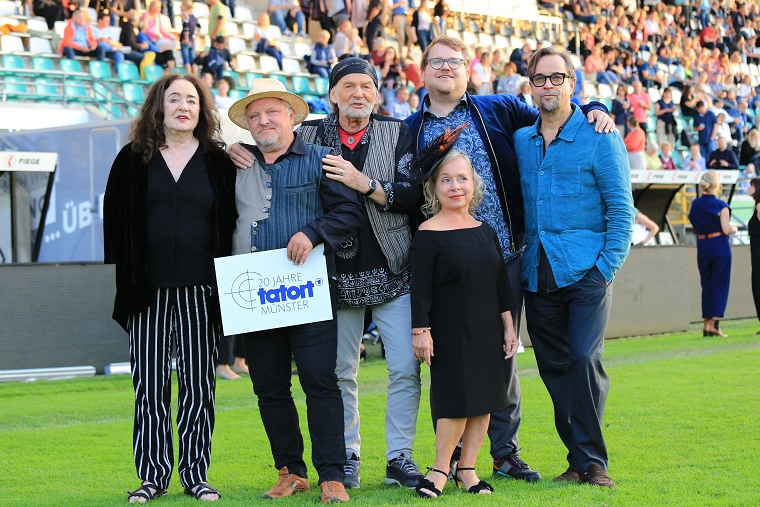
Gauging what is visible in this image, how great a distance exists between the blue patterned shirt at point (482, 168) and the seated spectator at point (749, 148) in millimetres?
20084

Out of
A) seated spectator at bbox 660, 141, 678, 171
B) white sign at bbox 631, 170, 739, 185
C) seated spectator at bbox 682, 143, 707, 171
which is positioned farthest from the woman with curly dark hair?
seated spectator at bbox 682, 143, 707, 171

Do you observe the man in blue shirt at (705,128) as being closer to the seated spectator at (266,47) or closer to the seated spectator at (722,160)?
the seated spectator at (722,160)

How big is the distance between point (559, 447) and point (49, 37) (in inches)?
510

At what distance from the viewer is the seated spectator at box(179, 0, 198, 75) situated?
57.1ft

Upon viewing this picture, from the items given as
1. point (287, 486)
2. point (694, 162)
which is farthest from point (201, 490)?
point (694, 162)

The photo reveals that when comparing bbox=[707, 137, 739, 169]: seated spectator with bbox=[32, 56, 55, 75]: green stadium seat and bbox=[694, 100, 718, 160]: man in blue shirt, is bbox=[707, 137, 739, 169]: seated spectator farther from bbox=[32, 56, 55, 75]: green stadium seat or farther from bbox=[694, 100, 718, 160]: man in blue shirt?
bbox=[32, 56, 55, 75]: green stadium seat

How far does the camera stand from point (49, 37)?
16906 mm

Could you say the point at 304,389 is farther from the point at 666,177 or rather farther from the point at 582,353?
the point at 666,177

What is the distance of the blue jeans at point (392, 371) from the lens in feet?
17.8

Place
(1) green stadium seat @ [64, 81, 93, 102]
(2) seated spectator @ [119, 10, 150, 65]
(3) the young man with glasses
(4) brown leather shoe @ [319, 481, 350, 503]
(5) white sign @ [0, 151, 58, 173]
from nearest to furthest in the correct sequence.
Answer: (4) brown leather shoe @ [319, 481, 350, 503] → (3) the young man with glasses → (5) white sign @ [0, 151, 58, 173] → (1) green stadium seat @ [64, 81, 93, 102] → (2) seated spectator @ [119, 10, 150, 65]

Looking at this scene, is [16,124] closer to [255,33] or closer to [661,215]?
[255,33]

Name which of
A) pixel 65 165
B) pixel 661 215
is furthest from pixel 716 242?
pixel 65 165

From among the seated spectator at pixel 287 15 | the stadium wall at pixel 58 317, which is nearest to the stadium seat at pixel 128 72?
the seated spectator at pixel 287 15

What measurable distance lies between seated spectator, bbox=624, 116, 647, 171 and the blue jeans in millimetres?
14783
